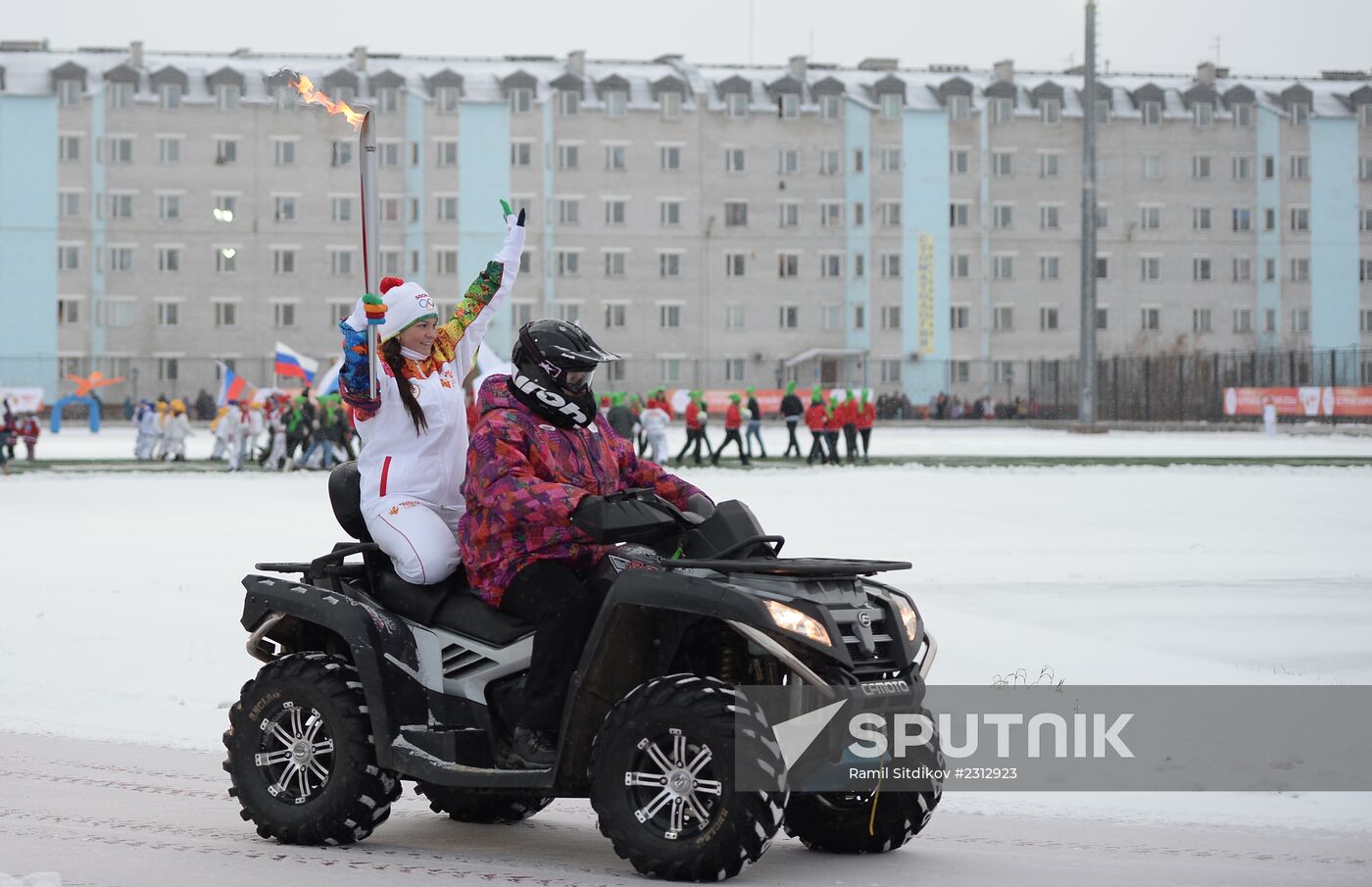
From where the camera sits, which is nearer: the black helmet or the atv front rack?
the atv front rack

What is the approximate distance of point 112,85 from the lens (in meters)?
89.8

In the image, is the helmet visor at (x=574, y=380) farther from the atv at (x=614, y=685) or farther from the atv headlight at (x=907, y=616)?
the atv headlight at (x=907, y=616)

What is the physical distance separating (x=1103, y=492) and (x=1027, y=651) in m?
17.4

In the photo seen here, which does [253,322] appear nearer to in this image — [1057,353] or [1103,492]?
[1057,353]

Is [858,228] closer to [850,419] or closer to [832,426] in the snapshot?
[850,419]

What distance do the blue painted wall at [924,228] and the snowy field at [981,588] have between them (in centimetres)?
6369

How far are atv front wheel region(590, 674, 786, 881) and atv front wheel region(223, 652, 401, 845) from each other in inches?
39.5

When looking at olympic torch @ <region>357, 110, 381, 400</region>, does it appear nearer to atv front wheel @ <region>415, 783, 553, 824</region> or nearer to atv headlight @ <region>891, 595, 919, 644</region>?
atv front wheel @ <region>415, 783, 553, 824</region>

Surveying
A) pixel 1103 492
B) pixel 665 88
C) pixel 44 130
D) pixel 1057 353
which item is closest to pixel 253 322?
pixel 44 130

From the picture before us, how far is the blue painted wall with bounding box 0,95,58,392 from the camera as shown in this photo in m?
87.4

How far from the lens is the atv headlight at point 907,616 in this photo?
18.4 feet

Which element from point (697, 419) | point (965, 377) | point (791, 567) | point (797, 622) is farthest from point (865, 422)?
point (965, 377)

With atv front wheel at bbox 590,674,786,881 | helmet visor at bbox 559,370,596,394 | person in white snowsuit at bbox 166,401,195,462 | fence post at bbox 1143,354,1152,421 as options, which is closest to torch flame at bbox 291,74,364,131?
helmet visor at bbox 559,370,596,394

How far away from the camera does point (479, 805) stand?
679cm
